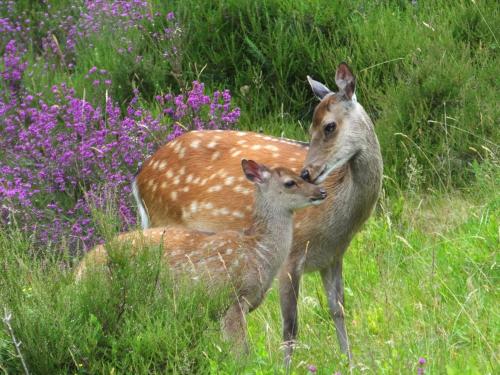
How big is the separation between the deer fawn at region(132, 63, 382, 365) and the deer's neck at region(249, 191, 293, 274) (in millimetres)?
138

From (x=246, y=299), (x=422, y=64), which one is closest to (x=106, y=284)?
(x=246, y=299)

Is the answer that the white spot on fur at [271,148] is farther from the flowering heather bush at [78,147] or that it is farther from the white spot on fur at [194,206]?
the flowering heather bush at [78,147]

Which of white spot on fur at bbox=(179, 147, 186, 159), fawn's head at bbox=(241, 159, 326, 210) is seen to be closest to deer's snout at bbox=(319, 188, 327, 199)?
fawn's head at bbox=(241, 159, 326, 210)

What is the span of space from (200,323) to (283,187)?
135 cm

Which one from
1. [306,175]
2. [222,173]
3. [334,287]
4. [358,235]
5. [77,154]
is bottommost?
[358,235]

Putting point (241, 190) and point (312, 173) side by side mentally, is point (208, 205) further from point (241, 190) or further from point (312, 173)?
point (312, 173)

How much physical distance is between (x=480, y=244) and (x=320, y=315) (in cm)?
98

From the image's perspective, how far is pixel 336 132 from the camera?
6.27 m

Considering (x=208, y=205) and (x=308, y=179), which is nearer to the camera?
(x=308, y=179)

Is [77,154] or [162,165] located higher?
[162,165]

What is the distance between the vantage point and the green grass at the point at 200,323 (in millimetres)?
4832

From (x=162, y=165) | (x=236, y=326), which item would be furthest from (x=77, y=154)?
(x=236, y=326)

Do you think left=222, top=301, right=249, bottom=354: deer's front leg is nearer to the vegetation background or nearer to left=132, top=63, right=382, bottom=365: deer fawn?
the vegetation background

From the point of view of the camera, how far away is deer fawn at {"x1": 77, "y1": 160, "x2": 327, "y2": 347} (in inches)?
231
